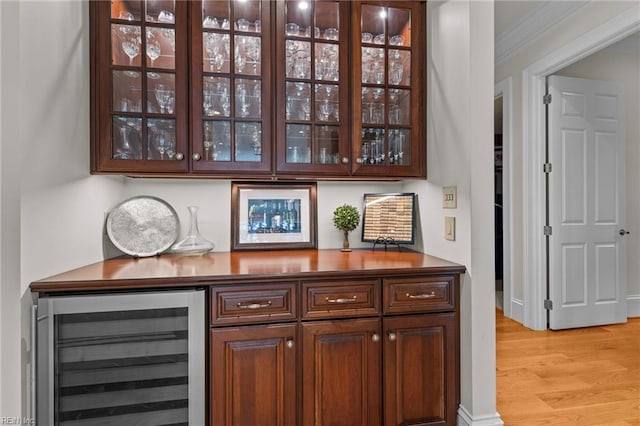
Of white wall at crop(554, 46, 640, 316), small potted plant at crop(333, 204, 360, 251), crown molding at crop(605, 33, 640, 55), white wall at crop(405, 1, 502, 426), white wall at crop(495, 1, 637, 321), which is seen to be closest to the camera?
white wall at crop(405, 1, 502, 426)

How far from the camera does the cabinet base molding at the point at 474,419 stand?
5.38 feet

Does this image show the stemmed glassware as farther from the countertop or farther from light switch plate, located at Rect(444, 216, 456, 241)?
light switch plate, located at Rect(444, 216, 456, 241)

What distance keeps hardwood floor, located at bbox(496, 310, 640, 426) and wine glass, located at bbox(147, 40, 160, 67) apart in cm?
269

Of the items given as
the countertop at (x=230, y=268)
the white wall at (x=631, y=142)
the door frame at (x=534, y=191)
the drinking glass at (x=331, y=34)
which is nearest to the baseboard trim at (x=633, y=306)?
the white wall at (x=631, y=142)

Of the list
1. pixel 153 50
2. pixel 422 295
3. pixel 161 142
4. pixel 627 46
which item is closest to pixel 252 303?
pixel 422 295

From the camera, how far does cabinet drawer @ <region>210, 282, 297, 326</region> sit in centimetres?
Answer: 147

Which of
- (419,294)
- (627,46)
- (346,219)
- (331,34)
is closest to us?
(419,294)

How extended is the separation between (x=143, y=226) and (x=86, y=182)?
1.22ft

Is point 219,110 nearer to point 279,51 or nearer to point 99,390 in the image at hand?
point 279,51

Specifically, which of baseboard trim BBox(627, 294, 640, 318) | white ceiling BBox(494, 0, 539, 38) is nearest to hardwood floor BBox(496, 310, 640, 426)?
baseboard trim BBox(627, 294, 640, 318)

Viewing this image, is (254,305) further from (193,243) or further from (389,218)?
(389,218)

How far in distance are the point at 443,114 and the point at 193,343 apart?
66.2 inches

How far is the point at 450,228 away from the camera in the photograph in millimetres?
1808

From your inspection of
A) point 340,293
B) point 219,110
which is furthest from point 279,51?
point 340,293
